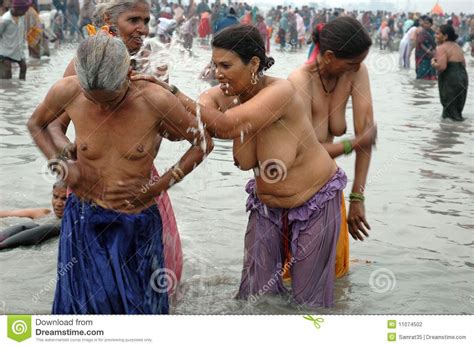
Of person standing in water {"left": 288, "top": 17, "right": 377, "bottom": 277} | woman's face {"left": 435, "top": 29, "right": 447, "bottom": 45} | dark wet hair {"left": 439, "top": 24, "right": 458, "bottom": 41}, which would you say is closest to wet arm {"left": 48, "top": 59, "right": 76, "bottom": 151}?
person standing in water {"left": 288, "top": 17, "right": 377, "bottom": 277}

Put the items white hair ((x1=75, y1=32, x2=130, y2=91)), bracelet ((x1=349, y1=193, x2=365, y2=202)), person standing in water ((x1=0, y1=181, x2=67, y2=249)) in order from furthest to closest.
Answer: person standing in water ((x1=0, y1=181, x2=67, y2=249))
bracelet ((x1=349, y1=193, x2=365, y2=202))
white hair ((x1=75, y1=32, x2=130, y2=91))

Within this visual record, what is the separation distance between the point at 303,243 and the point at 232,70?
1.04 metres

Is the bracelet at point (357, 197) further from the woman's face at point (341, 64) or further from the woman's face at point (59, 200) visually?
the woman's face at point (59, 200)

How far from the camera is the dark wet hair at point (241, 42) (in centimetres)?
380

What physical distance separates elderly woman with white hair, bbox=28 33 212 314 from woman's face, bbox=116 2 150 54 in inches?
24.1

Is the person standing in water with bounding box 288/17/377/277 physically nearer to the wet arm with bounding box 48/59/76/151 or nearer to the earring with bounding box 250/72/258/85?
the earring with bounding box 250/72/258/85

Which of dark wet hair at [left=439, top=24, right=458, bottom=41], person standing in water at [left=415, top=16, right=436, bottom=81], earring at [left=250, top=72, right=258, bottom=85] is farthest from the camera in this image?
person standing in water at [left=415, top=16, right=436, bottom=81]

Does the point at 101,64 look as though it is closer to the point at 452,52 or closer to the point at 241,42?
the point at 241,42

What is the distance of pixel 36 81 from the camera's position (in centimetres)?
1551

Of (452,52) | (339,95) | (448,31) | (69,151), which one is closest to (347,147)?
(339,95)

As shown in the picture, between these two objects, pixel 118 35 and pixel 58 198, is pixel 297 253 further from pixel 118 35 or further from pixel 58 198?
pixel 58 198

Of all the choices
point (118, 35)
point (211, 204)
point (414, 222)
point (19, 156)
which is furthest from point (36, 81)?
point (118, 35)

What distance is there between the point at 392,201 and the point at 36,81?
970cm

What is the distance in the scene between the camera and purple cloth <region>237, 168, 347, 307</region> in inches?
169
